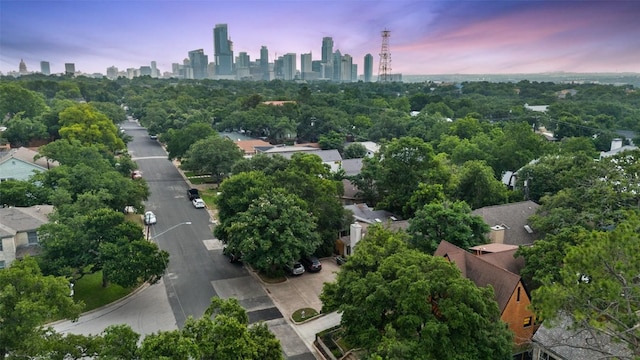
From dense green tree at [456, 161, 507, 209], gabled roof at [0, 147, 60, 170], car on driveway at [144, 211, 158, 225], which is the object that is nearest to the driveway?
dense green tree at [456, 161, 507, 209]

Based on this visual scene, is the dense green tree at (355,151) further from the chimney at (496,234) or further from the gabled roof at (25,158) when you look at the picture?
the gabled roof at (25,158)

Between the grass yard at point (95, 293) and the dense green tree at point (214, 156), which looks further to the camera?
the dense green tree at point (214, 156)

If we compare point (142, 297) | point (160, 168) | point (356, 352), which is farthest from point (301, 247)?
point (160, 168)

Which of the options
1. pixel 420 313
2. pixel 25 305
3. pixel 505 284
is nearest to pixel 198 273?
pixel 25 305

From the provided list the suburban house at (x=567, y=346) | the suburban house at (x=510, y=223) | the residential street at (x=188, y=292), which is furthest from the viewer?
the suburban house at (x=510, y=223)

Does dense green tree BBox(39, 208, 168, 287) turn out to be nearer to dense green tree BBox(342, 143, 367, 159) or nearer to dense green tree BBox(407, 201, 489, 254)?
dense green tree BBox(407, 201, 489, 254)

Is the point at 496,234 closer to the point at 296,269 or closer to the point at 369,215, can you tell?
the point at 369,215

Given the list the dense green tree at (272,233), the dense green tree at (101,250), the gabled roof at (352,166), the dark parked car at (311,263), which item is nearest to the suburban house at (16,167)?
the dense green tree at (101,250)

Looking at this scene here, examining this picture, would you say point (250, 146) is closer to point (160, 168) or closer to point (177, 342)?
point (160, 168)

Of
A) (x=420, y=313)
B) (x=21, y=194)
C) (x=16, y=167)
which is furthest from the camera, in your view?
(x=16, y=167)
